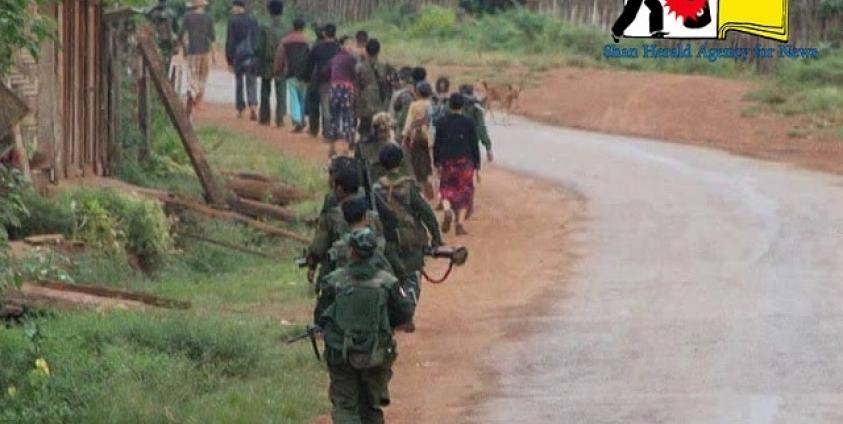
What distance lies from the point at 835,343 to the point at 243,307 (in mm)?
4861

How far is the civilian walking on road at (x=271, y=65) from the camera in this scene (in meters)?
28.4

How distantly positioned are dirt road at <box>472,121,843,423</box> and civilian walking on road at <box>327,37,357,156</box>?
9.23ft

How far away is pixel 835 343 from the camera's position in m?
14.2

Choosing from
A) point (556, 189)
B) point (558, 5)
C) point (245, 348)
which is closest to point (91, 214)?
point (245, 348)

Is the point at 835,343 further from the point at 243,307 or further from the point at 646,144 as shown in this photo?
the point at 646,144

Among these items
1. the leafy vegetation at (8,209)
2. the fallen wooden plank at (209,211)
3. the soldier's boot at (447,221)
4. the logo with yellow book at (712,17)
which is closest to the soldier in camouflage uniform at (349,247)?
the leafy vegetation at (8,209)

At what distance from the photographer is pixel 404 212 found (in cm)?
1359

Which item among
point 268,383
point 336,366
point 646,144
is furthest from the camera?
point 646,144

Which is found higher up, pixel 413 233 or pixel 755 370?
pixel 413 233

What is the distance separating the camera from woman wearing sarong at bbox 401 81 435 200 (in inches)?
818

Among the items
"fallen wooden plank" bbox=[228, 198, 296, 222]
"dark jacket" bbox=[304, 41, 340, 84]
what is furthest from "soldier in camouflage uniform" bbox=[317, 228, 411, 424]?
"dark jacket" bbox=[304, 41, 340, 84]

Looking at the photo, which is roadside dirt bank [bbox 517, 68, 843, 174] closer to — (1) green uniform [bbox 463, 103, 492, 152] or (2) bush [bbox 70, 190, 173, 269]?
(1) green uniform [bbox 463, 103, 492, 152]

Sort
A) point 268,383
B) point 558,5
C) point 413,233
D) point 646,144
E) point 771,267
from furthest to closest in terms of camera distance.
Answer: point 558,5, point 646,144, point 771,267, point 413,233, point 268,383

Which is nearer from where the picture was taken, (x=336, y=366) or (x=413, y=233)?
(x=336, y=366)
